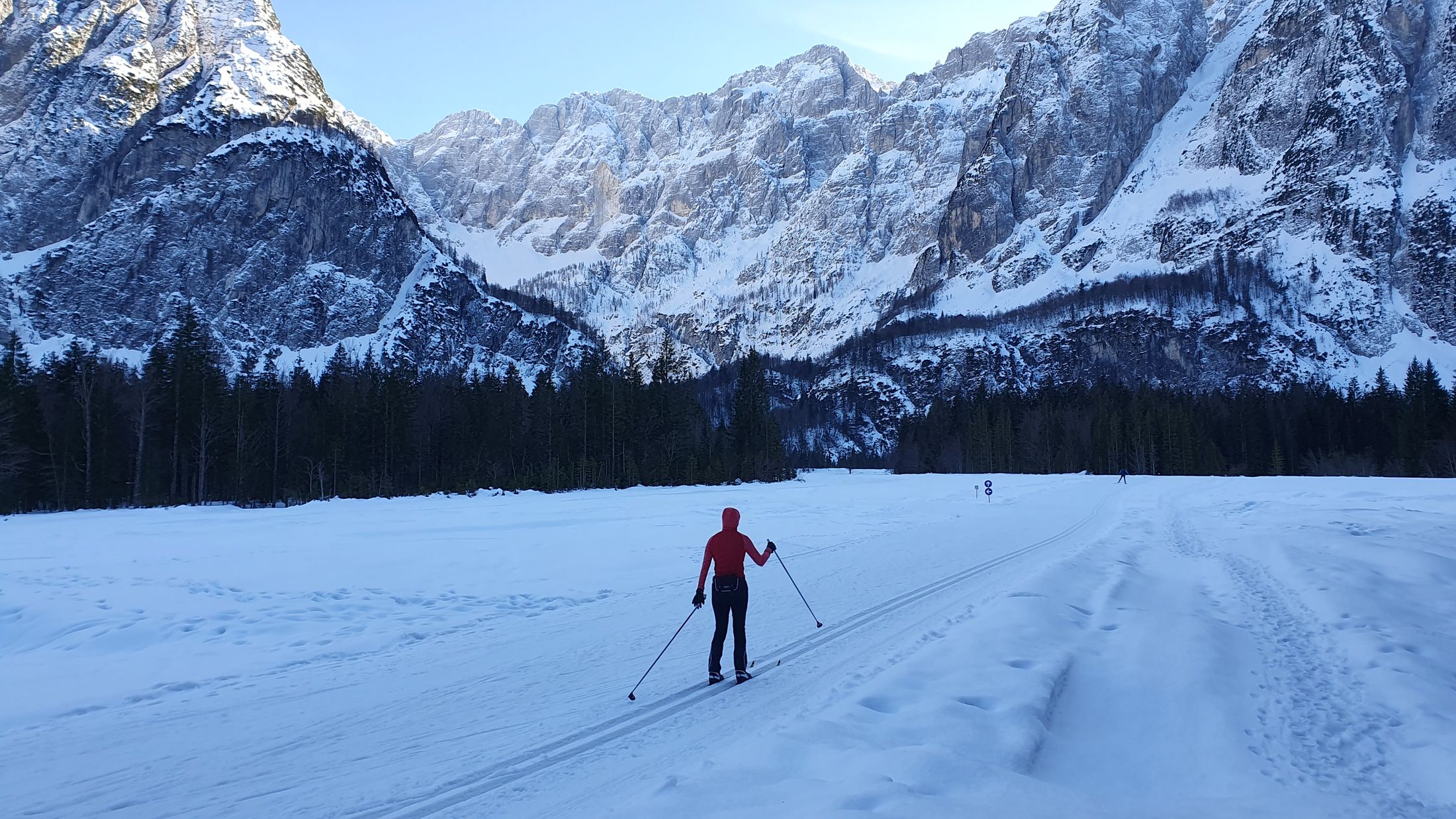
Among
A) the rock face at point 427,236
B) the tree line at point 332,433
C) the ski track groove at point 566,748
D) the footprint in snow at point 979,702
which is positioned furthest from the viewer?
the rock face at point 427,236

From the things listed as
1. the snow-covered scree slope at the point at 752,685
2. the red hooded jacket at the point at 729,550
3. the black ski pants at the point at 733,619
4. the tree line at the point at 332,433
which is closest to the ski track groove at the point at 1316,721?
the snow-covered scree slope at the point at 752,685

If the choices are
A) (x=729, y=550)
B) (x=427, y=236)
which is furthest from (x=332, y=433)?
(x=427, y=236)

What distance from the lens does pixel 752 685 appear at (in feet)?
25.3

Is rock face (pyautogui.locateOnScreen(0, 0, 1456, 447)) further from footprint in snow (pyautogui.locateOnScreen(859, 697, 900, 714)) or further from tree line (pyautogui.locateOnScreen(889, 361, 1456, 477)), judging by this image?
footprint in snow (pyautogui.locateOnScreen(859, 697, 900, 714))

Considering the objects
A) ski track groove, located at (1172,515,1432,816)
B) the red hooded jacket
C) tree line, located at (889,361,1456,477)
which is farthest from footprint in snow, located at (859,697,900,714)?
tree line, located at (889,361,1456,477)

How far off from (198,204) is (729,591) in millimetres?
186130

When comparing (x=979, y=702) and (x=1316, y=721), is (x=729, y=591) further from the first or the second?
(x=1316, y=721)

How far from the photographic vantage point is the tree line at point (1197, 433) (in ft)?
246

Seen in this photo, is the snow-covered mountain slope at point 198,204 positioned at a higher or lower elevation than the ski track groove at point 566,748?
higher

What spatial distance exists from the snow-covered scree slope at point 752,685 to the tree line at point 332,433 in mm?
31569

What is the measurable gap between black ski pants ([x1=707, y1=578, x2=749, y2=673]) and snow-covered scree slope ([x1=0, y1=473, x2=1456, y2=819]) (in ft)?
A: 0.98

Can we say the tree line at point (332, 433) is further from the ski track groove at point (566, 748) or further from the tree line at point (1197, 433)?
the tree line at point (1197, 433)

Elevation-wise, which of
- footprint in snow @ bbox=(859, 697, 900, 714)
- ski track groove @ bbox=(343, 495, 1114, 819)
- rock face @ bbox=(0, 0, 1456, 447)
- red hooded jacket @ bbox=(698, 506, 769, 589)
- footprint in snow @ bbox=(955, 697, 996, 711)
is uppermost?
rock face @ bbox=(0, 0, 1456, 447)

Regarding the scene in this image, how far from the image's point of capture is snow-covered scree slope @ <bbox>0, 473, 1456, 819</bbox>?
4.98 metres
